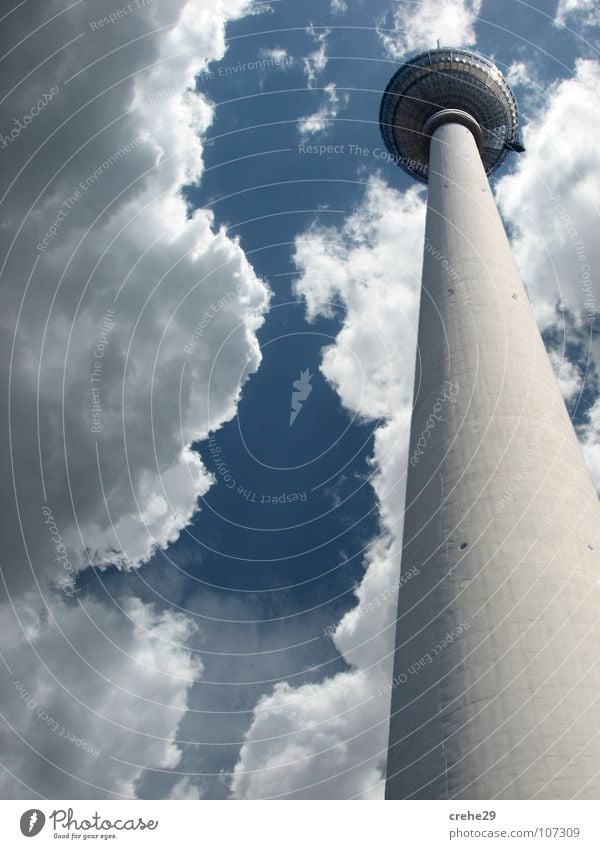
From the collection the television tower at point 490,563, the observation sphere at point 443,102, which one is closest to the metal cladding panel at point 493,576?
the television tower at point 490,563

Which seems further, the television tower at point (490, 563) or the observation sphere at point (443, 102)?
the observation sphere at point (443, 102)

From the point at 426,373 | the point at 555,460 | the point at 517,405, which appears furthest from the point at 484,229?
the point at 555,460

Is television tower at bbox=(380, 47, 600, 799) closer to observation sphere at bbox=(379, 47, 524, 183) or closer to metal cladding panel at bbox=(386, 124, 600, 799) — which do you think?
metal cladding panel at bbox=(386, 124, 600, 799)

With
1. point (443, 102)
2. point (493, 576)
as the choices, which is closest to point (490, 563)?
point (493, 576)

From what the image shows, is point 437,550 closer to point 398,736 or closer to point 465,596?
point 465,596

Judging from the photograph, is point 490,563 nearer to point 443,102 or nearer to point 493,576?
point 493,576

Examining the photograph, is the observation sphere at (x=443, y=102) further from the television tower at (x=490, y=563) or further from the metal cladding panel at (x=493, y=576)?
the metal cladding panel at (x=493, y=576)
